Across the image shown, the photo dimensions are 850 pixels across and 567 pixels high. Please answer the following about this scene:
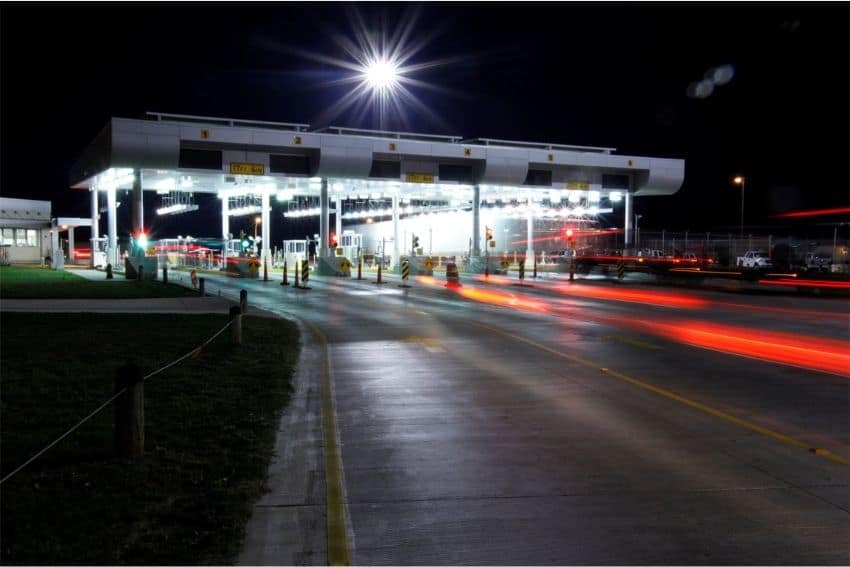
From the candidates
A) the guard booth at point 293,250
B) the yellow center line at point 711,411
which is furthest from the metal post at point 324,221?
the yellow center line at point 711,411

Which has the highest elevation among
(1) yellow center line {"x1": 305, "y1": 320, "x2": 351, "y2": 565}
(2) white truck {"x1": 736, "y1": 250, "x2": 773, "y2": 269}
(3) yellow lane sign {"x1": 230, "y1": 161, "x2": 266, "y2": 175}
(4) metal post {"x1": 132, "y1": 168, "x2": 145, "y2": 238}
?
(3) yellow lane sign {"x1": 230, "y1": 161, "x2": 266, "y2": 175}

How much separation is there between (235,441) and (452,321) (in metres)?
12.7

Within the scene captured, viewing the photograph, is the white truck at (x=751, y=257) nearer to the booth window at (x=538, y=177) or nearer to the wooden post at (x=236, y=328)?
the booth window at (x=538, y=177)

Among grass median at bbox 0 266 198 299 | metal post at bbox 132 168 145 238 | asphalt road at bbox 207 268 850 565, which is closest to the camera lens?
asphalt road at bbox 207 268 850 565

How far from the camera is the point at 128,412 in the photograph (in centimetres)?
627

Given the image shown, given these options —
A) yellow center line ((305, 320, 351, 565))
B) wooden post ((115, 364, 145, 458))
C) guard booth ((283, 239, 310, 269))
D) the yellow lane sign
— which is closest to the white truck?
guard booth ((283, 239, 310, 269))

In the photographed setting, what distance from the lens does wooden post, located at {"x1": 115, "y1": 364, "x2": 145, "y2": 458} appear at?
621 cm

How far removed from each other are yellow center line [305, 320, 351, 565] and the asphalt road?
75 mm

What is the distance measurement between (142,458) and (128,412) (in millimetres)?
407

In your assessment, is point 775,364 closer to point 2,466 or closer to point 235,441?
point 235,441

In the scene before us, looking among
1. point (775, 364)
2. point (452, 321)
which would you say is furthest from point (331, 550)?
point (452, 321)

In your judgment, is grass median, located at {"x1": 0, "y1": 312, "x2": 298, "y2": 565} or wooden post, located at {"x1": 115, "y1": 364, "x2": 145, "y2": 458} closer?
grass median, located at {"x1": 0, "y1": 312, "x2": 298, "y2": 565}

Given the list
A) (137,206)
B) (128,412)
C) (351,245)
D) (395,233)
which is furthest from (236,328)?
(351,245)

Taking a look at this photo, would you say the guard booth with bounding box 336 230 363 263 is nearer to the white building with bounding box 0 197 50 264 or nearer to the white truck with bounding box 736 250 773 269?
the white building with bounding box 0 197 50 264
